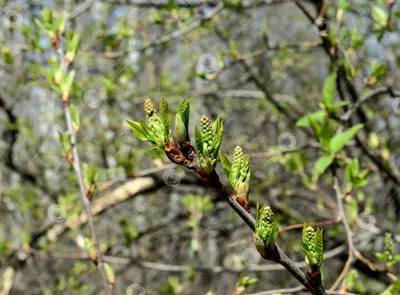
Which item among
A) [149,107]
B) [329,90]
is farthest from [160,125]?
[329,90]

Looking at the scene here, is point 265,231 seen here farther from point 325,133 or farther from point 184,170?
point 184,170

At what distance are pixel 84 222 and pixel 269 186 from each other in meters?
0.84

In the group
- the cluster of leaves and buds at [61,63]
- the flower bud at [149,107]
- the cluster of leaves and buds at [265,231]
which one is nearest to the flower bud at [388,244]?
the cluster of leaves and buds at [265,231]

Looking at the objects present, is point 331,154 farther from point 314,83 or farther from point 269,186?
point 314,83

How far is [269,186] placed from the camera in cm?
218

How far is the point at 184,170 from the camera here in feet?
6.15

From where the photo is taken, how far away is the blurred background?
1533 millimetres

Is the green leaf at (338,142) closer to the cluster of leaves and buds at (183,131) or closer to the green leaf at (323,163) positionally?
the green leaf at (323,163)

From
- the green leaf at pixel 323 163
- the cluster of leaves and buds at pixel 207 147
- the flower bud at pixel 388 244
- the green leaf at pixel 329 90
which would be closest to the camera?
the cluster of leaves and buds at pixel 207 147

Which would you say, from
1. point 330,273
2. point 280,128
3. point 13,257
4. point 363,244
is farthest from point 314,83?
point 13,257

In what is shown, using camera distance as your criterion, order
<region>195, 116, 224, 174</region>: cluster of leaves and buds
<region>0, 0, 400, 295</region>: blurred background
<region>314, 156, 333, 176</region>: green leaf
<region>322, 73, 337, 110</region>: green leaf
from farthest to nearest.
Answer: <region>0, 0, 400, 295</region>: blurred background < <region>322, 73, 337, 110</region>: green leaf < <region>314, 156, 333, 176</region>: green leaf < <region>195, 116, 224, 174</region>: cluster of leaves and buds

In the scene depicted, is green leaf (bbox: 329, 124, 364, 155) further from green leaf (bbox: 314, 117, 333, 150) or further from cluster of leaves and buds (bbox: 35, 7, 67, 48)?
cluster of leaves and buds (bbox: 35, 7, 67, 48)

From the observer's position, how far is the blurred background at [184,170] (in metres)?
1.53

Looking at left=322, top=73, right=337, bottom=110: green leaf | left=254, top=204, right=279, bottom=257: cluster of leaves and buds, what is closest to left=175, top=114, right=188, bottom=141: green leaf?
left=254, top=204, right=279, bottom=257: cluster of leaves and buds
